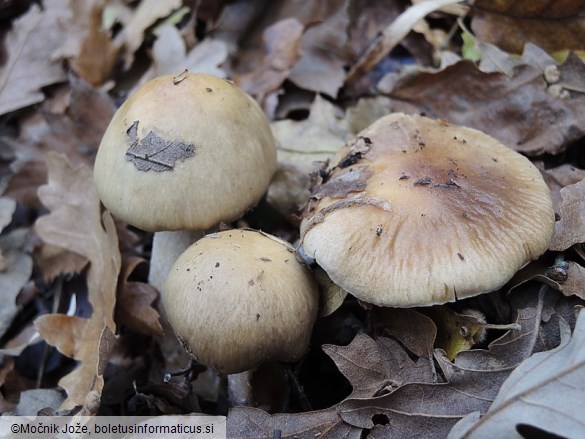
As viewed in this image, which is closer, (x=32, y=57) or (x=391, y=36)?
(x=391, y=36)

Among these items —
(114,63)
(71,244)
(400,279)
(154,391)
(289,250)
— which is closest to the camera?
(400,279)

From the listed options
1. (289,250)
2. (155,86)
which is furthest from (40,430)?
(155,86)

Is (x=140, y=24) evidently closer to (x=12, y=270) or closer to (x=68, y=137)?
(x=68, y=137)

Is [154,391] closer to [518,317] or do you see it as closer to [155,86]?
[155,86]

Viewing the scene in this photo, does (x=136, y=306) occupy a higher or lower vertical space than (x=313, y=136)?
lower

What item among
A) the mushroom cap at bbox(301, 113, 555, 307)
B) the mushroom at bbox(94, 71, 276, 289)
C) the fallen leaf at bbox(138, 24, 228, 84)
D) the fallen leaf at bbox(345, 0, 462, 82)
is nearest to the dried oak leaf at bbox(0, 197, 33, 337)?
the mushroom at bbox(94, 71, 276, 289)

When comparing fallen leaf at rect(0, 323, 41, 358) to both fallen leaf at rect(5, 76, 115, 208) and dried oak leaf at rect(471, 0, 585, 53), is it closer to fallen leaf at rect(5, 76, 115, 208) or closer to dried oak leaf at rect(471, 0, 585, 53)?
fallen leaf at rect(5, 76, 115, 208)

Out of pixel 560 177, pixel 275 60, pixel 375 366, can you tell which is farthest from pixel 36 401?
pixel 560 177
